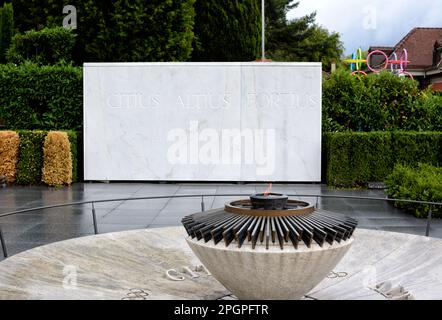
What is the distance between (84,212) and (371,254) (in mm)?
6502

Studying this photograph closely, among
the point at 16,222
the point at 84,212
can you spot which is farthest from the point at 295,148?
the point at 16,222

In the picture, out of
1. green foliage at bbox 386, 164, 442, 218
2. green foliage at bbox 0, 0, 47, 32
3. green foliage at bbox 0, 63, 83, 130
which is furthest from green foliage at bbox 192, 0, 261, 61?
green foliage at bbox 386, 164, 442, 218

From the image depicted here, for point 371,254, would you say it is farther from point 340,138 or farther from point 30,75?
point 30,75

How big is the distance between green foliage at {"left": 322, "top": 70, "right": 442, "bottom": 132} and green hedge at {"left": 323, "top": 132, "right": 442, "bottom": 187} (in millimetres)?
1506

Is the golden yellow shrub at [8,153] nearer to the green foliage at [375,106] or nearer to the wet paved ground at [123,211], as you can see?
the wet paved ground at [123,211]

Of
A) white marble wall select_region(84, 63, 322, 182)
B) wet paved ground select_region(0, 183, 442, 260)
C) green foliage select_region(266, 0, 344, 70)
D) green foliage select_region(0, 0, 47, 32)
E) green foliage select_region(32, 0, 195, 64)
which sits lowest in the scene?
wet paved ground select_region(0, 183, 442, 260)

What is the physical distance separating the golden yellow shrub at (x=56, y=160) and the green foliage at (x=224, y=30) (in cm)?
1240

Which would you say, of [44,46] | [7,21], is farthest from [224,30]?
[44,46]

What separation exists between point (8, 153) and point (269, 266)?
12.8 m

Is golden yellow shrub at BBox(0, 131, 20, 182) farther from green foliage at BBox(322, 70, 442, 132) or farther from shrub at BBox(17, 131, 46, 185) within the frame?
green foliage at BBox(322, 70, 442, 132)

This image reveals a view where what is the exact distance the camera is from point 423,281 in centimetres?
490

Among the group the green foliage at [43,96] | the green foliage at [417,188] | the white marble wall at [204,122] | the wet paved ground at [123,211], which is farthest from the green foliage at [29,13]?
the green foliage at [417,188]

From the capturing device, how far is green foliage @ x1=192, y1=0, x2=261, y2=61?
26.6m
